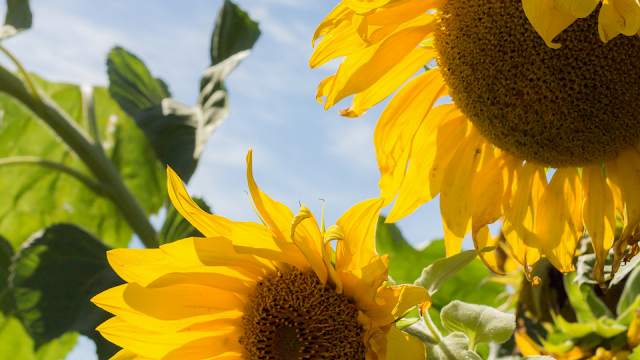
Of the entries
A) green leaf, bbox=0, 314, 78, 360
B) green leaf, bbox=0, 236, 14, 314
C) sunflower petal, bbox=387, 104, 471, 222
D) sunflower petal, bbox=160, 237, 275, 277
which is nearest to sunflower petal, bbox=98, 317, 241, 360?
sunflower petal, bbox=160, 237, 275, 277

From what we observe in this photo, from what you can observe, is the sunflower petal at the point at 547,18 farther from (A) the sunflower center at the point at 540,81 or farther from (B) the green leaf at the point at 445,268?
(B) the green leaf at the point at 445,268

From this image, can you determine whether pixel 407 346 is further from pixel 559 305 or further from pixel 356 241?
pixel 559 305

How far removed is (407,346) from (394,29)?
0.44m

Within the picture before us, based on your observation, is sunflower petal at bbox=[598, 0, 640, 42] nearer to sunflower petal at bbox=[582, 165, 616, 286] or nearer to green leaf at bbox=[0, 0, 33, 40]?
sunflower petal at bbox=[582, 165, 616, 286]

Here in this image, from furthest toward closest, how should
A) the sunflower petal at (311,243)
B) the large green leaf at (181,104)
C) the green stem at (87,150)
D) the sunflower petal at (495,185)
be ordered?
the green stem at (87,150)
the large green leaf at (181,104)
the sunflower petal at (495,185)
the sunflower petal at (311,243)

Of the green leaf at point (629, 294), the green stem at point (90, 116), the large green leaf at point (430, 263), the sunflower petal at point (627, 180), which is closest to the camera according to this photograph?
the sunflower petal at point (627, 180)

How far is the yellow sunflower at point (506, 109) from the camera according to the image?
0.70m

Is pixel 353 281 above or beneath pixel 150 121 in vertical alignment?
above

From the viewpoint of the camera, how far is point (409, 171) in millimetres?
931

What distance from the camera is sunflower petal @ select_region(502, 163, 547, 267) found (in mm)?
886

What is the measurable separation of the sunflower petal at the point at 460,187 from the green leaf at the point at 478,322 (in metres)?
0.17

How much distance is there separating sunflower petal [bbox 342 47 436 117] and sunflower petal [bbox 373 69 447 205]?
0.08 ft

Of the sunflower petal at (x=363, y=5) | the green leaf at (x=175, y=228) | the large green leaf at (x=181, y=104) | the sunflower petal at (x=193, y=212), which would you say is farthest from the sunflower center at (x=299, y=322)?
the large green leaf at (x=181, y=104)

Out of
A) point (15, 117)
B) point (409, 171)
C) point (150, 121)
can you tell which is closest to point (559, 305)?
point (409, 171)
